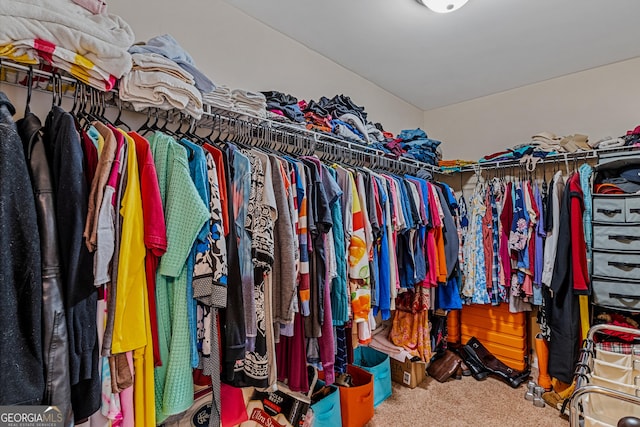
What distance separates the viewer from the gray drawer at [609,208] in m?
2.00

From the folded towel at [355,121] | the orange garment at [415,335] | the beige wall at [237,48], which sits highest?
the beige wall at [237,48]

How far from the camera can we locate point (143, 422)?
1008 millimetres

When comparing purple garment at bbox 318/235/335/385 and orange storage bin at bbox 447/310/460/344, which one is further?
orange storage bin at bbox 447/310/460/344

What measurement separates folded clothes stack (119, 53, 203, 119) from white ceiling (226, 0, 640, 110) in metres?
0.94

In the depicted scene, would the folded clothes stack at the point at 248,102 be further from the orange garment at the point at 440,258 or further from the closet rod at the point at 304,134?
the orange garment at the point at 440,258

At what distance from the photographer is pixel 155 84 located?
116 centimetres

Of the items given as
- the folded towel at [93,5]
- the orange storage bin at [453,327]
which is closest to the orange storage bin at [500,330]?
the orange storage bin at [453,327]

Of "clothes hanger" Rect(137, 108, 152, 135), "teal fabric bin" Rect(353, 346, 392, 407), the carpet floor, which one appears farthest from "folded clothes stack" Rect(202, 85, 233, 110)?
the carpet floor

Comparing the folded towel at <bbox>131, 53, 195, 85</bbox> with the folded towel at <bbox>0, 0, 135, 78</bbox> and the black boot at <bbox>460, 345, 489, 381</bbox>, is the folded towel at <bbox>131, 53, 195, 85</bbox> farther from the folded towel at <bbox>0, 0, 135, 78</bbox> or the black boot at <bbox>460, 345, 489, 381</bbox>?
the black boot at <bbox>460, 345, 489, 381</bbox>

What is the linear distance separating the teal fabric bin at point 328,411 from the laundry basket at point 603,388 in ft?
3.70

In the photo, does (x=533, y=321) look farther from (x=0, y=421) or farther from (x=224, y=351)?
(x=0, y=421)

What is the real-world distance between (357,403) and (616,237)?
6.31 ft

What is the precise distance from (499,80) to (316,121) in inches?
77.8

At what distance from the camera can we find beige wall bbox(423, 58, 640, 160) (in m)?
2.54
